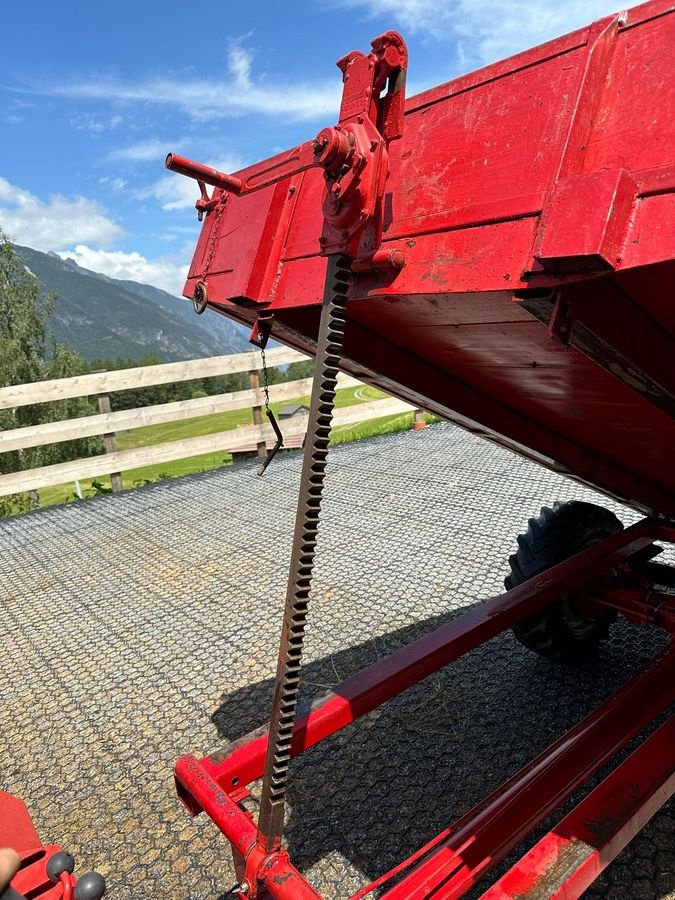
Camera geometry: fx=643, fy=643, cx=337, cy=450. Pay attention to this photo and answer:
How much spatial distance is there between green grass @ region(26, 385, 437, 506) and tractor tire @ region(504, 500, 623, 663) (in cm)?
164

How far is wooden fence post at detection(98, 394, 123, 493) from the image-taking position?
26.3 ft

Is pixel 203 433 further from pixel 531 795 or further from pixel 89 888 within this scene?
pixel 89 888

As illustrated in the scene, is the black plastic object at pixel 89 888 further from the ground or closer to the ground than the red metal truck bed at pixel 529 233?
closer to the ground

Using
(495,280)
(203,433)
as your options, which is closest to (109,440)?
(495,280)

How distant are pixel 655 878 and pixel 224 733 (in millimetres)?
1907

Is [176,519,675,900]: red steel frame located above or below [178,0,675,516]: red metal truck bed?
below

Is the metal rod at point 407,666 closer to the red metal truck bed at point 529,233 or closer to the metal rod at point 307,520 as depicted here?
the metal rod at point 307,520

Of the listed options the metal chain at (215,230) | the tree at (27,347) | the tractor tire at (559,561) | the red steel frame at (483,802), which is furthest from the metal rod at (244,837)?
the tree at (27,347)

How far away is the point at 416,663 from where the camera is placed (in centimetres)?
→ 221

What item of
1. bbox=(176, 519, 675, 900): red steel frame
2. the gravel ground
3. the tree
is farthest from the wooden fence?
the tree

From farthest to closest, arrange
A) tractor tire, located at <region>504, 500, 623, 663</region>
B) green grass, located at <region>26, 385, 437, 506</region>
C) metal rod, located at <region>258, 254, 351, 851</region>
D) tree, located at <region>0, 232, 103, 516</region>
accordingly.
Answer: tree, located at <region>0, 232, 103, 516</region> → green grass, located at <region>26, 385, 437, 506</region> → tractor tire, located at <region>504, 500, 623, 663</region> → metal rod, located at <region>258, 254, 351, 851</region>

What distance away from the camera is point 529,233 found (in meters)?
1.24

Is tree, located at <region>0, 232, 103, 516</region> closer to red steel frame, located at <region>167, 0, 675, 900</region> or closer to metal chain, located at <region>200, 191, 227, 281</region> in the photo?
metal chain, located at <region>200, 191, 227, 281</region>

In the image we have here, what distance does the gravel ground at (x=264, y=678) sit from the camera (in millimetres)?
2473
